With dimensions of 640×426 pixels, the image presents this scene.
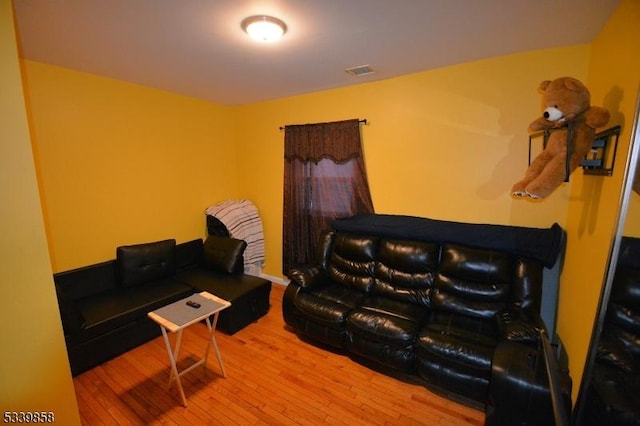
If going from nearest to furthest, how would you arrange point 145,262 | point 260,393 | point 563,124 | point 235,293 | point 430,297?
point 563,124, point 260,393, point 430,297, point 235,293, point 145,262

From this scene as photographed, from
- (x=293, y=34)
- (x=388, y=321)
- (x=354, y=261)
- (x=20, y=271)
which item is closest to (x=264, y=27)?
(x=293, y=34)

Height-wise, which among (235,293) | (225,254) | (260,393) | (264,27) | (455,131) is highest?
(264,27)

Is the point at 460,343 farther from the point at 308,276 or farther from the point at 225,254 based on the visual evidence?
the point at 225,254

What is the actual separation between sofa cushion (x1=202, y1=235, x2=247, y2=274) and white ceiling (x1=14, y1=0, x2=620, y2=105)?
186cm

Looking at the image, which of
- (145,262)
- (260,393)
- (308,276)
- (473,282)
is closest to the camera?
(260,393)

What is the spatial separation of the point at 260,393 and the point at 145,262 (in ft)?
6.29

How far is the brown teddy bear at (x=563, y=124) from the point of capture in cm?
153

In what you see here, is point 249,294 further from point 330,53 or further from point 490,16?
point 490,16

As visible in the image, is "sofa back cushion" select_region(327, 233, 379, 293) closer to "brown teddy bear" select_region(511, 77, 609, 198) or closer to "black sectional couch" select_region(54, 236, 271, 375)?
"black sectional couch" select_region(54, 236, 271, 375)

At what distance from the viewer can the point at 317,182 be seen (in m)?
3.44

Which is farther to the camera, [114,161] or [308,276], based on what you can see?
[114,161]

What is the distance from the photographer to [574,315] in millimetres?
1906

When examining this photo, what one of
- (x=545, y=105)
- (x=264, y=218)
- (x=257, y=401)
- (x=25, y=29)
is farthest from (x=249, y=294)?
(x=545, y=105)

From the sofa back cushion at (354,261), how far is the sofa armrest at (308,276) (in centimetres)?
16
